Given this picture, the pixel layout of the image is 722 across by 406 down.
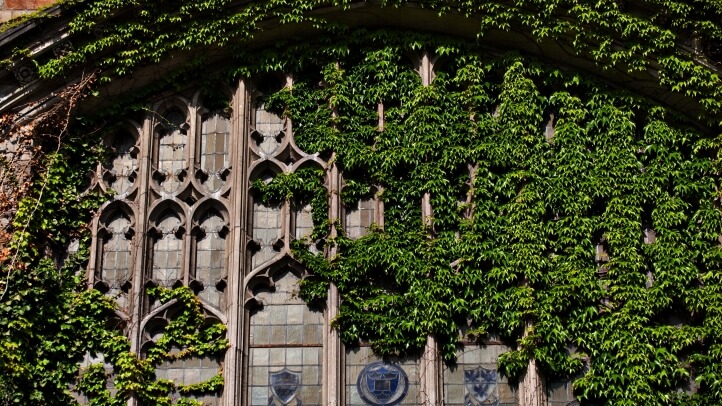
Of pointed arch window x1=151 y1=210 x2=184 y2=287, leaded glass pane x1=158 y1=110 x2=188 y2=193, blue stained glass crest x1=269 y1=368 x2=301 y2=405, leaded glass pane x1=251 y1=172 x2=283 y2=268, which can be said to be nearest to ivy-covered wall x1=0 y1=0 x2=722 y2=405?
leaded glass pane x1=251 y1=172 x2=283 y2=268

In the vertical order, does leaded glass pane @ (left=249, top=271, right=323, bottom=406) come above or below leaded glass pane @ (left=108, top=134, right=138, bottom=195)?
below

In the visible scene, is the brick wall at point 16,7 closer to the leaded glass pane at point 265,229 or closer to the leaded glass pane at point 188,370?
the leaded glass pane at point 265,229

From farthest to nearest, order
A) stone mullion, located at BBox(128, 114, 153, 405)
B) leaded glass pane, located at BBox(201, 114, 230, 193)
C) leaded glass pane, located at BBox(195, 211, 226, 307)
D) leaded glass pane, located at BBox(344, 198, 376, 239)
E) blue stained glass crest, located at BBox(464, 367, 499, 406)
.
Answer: leaded glass pane, located at BBox(201, 114, 230, 193), leaded glass pane, located at BBox(344, 198, 376, 239), leaded glass pane, located at BBox(195, 211, 226, 307), stone mullion, located at BBox(128, 114, 153, 405), blue stained glass crest, located at BBox(464, 367, 499, 406)

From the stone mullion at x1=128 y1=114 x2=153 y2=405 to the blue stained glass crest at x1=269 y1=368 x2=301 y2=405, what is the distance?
151 centimetres

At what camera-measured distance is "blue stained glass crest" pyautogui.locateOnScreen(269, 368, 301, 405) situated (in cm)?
1402

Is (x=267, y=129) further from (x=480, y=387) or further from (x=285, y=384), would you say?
(x=480, y=387)

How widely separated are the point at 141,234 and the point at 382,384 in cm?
323

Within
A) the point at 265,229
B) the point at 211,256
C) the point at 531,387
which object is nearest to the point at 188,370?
the point at 211,256

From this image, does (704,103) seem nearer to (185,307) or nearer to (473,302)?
(473,302)

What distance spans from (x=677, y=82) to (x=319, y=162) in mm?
4266

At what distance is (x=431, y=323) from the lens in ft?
45.5

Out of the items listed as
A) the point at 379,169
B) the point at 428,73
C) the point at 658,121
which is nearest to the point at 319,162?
the point at 379,169

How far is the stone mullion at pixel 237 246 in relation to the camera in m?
13.9

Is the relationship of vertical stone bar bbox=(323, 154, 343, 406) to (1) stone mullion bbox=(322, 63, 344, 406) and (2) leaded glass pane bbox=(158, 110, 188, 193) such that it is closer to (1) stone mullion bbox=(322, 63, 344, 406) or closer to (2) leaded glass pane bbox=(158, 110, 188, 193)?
(1) stone mullion bbox=(322, 63, 344, 406)
